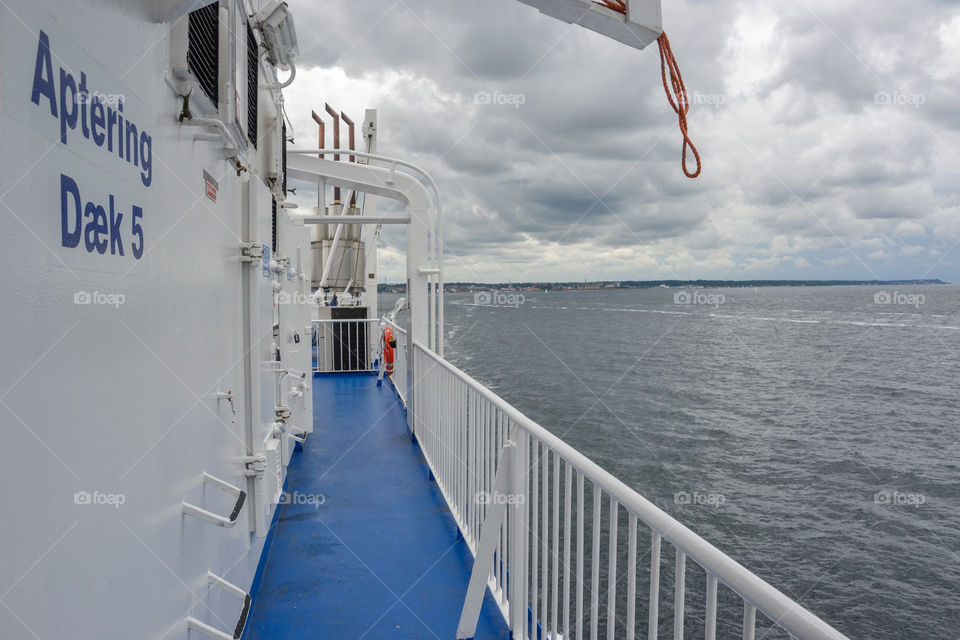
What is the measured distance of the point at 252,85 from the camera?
3094 millimetres

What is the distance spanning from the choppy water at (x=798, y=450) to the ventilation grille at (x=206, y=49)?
1133cm

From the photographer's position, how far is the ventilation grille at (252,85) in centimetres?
293

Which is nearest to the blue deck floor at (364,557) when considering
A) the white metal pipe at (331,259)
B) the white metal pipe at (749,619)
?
the white metal pipe at (749,619)

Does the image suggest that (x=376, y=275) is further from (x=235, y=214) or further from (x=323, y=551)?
(x=235, y=214)

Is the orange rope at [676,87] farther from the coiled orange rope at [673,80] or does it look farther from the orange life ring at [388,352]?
the orange life ring at [388,352]

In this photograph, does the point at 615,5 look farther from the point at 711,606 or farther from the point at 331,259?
the point at 331,259

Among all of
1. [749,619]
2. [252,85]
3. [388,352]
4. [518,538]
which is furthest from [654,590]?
[388,352]

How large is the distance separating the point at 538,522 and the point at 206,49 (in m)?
2.90

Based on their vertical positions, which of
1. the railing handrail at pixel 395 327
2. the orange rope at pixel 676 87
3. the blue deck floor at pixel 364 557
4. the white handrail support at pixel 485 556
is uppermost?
the orange rope at pixel 676 87

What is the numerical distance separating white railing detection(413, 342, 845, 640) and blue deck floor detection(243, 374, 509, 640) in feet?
0.60

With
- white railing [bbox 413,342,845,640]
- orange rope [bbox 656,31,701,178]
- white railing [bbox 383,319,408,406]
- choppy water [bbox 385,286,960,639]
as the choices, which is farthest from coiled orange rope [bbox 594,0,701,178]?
choppy water [bbox 385,286,960,639]

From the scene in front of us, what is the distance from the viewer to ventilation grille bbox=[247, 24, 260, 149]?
2.93 meters

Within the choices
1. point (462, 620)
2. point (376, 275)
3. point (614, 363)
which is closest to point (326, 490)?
point (462, 620)

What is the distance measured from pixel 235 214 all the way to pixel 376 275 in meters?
10.3
